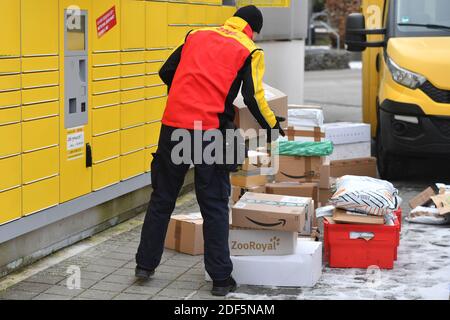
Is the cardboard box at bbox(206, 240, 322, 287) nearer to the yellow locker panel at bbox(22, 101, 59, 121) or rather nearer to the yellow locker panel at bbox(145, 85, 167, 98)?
the yellow locker panel at bbox(22, 101, 59, 121)

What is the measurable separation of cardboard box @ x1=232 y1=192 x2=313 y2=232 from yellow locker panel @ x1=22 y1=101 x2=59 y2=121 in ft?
4.63

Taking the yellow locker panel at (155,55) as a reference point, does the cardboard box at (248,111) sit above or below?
below

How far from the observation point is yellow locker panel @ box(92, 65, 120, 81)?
692cm

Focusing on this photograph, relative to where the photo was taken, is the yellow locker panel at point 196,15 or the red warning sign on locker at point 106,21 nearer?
the red warning sign on locker at point 106,21

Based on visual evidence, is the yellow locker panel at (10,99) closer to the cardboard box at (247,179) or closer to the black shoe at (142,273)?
the black shoe at (142,273)

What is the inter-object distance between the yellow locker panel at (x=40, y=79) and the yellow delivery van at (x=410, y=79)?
3.89m

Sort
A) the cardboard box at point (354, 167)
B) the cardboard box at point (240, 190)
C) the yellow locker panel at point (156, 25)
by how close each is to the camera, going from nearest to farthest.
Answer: the cardboard box at point (240, 190), the yellow locker panel at point (156, 25), the cardboard box at point (354, 167)

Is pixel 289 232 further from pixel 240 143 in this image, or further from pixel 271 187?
pixel 271 187

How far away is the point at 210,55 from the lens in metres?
5.66

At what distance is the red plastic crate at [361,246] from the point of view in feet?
20.7

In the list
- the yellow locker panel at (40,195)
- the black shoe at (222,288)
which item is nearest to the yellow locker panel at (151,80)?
the yellow locker panel at (40,195)

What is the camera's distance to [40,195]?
20.4ft

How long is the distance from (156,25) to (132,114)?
2.82 feet

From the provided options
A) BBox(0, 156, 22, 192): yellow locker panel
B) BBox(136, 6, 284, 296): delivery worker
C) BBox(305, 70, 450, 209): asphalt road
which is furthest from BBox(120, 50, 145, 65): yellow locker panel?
BBox(305, 70, 450, 209): asphalt road
